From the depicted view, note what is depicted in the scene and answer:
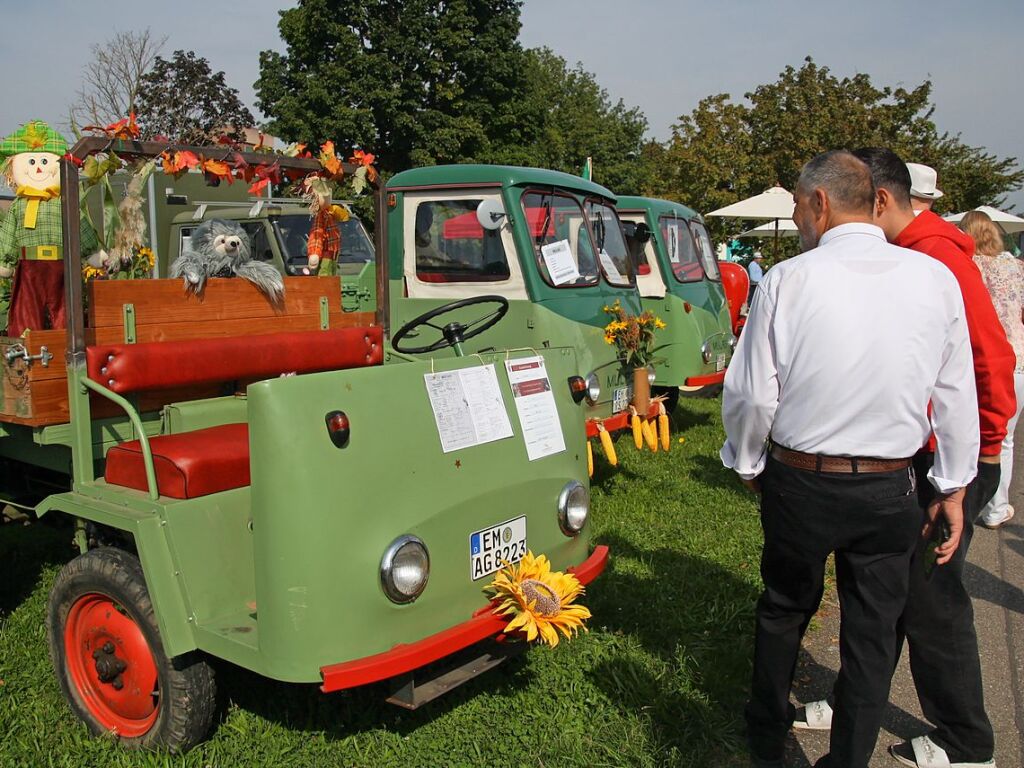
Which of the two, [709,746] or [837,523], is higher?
[837,523]

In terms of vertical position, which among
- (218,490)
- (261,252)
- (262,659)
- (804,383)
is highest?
(261,252)

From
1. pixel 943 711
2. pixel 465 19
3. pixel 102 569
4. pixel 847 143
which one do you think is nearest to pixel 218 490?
pixel 102 569

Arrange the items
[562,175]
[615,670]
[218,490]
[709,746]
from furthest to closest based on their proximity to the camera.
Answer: [562,175]
[615,670]
[709,746]
[218,490]

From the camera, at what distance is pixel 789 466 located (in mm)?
2602

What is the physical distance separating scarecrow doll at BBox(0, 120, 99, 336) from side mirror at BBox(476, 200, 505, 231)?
2632 mm

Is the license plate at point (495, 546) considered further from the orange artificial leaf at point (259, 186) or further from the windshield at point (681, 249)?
the windshield at point (681, 249)

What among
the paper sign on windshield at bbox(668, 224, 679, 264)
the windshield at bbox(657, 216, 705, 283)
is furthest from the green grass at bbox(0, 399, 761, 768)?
the paper sign on windshield at bbox(668, 224, 679, 264)

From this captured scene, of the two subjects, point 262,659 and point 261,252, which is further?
point 261,252

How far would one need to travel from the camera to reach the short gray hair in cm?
262

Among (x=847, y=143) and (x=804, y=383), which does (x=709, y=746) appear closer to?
(x=804, y=383)

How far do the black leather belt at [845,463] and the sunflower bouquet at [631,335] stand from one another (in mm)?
3999

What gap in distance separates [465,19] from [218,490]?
24665 millimetres

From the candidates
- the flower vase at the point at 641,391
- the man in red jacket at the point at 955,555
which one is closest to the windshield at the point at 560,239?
the flower vase at the point at 641,391

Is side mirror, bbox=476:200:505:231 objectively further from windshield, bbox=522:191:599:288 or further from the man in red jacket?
the man in red jacket
